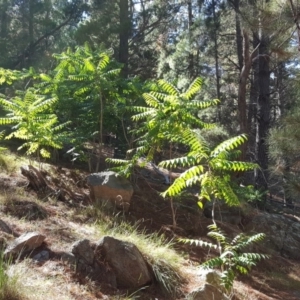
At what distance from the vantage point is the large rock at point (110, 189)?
5828 mm

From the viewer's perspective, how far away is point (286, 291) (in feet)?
17.9

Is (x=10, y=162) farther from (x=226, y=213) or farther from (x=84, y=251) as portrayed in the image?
(x=226, y=213)

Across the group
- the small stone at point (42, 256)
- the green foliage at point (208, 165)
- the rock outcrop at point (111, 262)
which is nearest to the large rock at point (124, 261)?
the rock outcrop at point (111, 262)

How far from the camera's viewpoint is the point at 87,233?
4.60 metres

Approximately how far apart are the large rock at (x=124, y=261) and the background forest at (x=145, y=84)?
1282mm

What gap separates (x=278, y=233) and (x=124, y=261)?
5.26 m

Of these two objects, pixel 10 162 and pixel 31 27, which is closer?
pixel 10 162

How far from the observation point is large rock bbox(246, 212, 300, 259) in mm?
7720

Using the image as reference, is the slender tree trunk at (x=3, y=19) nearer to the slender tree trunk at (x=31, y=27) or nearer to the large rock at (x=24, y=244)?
the slender tree trunk at (x=31, y=27)

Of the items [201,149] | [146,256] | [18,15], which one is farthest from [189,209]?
[18,15]

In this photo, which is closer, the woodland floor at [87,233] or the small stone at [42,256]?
the woodland floor at [87,233]

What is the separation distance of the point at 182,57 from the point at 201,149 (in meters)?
12.7

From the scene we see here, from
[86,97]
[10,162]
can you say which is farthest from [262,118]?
[10,162]

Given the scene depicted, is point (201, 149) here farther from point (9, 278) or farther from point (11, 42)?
point (11, 42)
